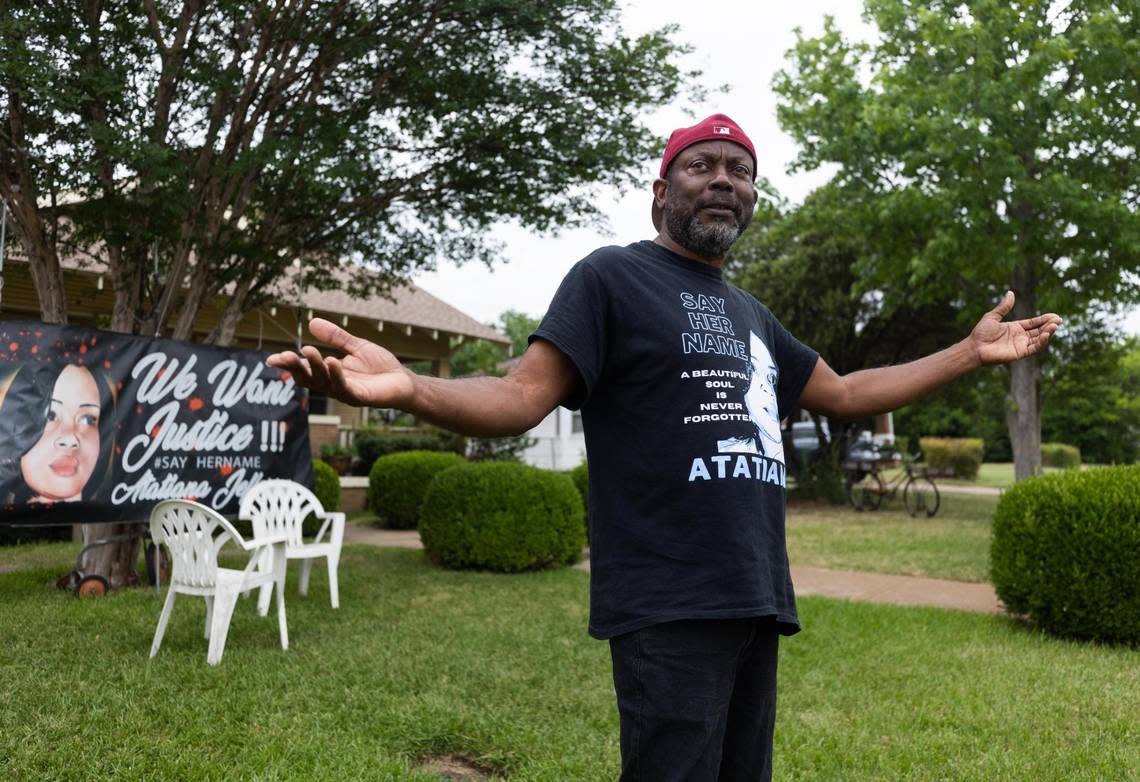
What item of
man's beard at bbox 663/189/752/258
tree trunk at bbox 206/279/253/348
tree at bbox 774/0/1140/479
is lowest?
man's beard at bbox 663/189/752/258

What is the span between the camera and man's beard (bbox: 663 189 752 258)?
202 cm

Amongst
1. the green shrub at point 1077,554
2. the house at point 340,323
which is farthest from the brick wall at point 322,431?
the green shrub at point 1077,554

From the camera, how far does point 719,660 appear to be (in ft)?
5.85

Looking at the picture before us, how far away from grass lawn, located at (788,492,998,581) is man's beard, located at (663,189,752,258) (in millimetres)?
7498

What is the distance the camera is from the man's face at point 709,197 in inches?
79.5

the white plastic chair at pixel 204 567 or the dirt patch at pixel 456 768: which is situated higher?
the white plastic chair at pixel 204 567

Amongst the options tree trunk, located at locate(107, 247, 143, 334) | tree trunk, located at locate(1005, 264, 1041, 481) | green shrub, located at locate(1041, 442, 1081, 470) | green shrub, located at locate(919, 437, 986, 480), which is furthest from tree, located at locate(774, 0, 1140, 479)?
green shrub, located at locate(1041, 442, 1081, 470)

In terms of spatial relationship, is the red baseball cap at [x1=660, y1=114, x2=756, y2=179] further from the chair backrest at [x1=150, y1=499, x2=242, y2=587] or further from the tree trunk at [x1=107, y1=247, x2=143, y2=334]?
the tree trunk at [x1=107, y1=247, x2=143, y2=334]

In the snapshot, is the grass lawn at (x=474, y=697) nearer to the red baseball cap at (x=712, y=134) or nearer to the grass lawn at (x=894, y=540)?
the red baseball cap at (x=712, y=134)

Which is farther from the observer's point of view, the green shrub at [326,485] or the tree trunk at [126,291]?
the green shrub at [326,485]

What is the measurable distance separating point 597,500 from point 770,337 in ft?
2.27

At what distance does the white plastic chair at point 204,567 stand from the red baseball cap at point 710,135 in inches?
157

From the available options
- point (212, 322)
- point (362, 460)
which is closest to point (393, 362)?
point (212, 322)

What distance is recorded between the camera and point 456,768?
12.2ft
